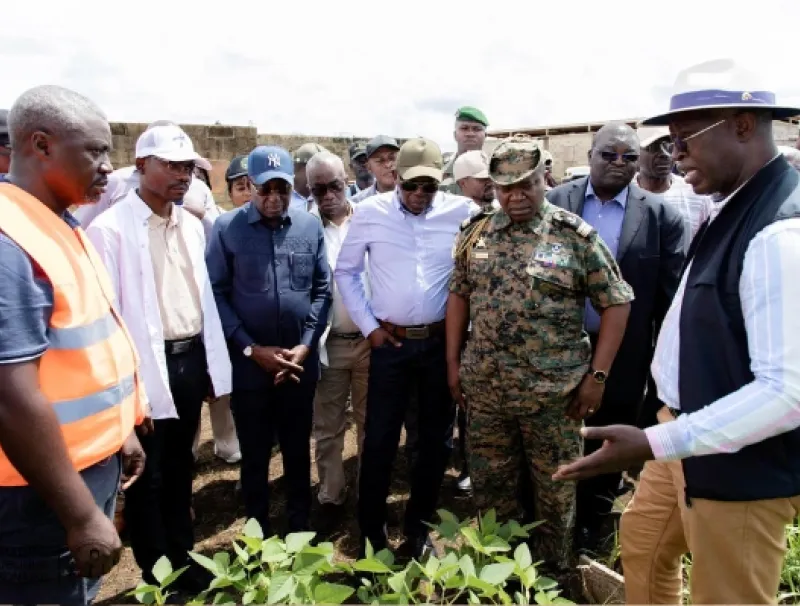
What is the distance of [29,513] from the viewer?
1602mm

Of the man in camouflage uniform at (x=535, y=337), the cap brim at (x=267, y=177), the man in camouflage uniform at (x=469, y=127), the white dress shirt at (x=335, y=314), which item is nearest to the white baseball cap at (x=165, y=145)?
the cap brim at (x=267, y=177)

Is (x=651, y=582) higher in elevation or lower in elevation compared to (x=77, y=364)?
lower

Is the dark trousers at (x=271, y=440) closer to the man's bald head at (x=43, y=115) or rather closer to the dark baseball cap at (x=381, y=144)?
the man's bald head at (x=43, y=115)

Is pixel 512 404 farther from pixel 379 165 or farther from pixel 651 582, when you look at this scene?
pixel 379 165

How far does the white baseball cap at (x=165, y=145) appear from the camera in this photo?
8.80 feet

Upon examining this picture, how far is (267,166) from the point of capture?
123 inches

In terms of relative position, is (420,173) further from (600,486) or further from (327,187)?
(600,486)

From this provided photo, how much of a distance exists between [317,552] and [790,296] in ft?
4.43

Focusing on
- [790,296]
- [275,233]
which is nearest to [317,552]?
[790,296]

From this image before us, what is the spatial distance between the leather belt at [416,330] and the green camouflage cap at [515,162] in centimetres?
83

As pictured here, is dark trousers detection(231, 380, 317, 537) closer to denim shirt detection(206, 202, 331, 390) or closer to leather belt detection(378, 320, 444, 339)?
denim shirt detection(206, 202, 331, 390)

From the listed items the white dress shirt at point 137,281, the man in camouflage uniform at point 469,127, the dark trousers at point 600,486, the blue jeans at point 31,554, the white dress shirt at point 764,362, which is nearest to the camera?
the white dress shirt at point 764,362

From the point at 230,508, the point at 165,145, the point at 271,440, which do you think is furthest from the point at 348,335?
the point at 165,145

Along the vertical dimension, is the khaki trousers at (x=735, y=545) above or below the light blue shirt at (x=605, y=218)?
below
